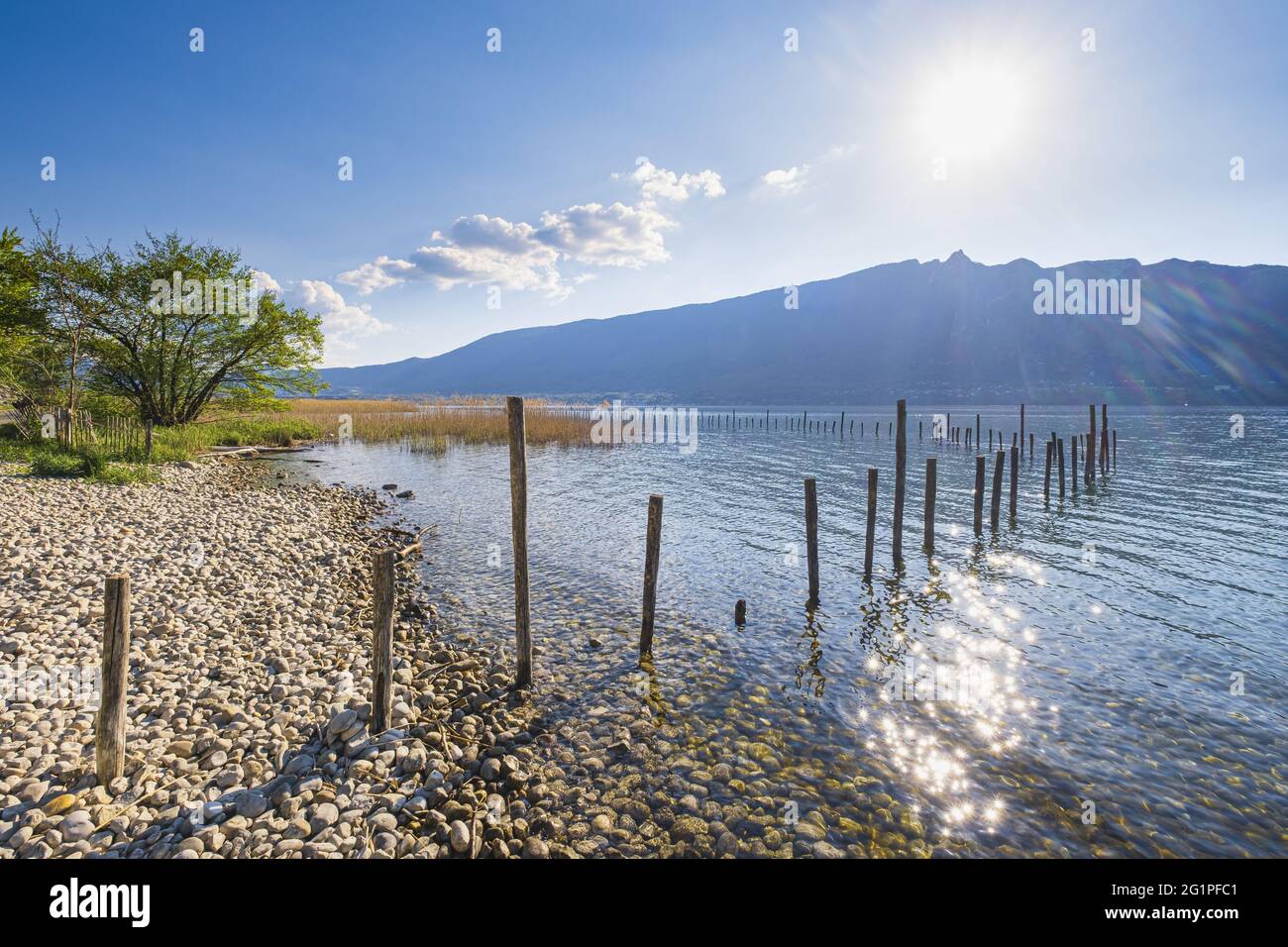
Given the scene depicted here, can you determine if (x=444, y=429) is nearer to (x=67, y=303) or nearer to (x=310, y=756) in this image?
(x=67, y=303)

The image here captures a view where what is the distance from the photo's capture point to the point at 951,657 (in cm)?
1012

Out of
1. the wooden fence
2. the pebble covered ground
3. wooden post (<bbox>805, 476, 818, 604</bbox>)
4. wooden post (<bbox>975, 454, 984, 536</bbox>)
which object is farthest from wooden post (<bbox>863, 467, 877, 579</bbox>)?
the wooden fence

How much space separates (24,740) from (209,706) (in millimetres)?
1489

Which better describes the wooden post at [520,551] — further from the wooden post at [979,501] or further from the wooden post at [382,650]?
the wooden post at [979,501]

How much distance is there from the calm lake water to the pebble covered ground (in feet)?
1.95

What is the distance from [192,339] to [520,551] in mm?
31275

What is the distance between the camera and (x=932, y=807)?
20.6ft

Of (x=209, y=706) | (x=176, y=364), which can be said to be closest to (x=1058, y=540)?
(x=209, y=706)

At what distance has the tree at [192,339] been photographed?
26.1 m

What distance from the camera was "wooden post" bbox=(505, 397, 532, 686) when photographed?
8.14 metres

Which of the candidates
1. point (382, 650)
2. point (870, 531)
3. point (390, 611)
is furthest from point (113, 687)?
point (870, 531)

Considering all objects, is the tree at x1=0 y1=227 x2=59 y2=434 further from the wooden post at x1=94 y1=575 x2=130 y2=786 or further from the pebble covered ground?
the wooden post at x1=94 y1=575 x2=130 y2=786
